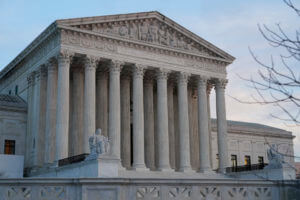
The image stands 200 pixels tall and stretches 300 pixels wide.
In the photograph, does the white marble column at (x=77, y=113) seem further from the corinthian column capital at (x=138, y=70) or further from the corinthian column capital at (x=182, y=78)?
the corinthian column capital at (x=182, y=78)

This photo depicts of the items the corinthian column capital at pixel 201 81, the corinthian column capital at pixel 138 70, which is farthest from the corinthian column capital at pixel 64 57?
the corinthian column capital at pixel 201 81

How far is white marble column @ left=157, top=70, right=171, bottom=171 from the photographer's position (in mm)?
45969

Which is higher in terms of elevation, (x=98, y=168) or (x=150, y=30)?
(x=150, y=30)

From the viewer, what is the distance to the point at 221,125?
5131 cm

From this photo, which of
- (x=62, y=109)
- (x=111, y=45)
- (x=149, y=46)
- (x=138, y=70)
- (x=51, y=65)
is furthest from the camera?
(x=149, y=46)

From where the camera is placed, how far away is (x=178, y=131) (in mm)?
52094

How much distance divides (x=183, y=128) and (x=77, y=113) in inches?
447

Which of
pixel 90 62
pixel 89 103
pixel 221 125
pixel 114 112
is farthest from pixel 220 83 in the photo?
pixel 89 103

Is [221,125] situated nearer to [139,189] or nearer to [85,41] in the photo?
[85,41]

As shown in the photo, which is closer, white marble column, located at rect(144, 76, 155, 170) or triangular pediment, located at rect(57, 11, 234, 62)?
triangular pediment, located at rect(57, 11, 234, 62)

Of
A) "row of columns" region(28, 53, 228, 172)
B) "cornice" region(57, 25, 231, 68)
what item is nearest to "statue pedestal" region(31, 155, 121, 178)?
"row of columns" region(28, 53, 228, 172)

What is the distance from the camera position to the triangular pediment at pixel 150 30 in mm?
44000

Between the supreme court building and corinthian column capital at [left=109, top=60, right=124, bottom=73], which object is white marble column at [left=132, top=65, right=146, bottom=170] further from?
corinthian column capital at [left=109, top=60, right=124, bottom=73]

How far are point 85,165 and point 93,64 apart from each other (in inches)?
505
